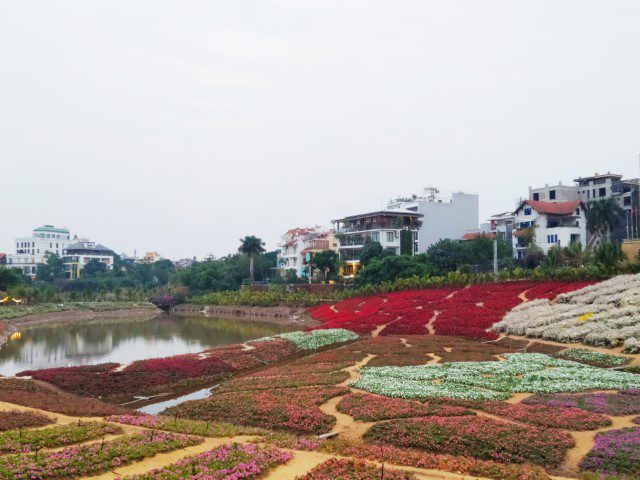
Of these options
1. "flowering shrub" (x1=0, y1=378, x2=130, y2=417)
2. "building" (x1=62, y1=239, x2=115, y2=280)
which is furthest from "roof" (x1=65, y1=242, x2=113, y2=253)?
"flowering shrub" (x1=0, y1=378, x2=130, y2=417)

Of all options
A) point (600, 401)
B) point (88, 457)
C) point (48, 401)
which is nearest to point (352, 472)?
point (88, 457)

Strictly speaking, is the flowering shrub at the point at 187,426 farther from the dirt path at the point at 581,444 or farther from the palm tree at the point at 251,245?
the palm tree at the point at 251,245

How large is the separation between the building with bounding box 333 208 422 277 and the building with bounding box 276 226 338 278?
23.8ft

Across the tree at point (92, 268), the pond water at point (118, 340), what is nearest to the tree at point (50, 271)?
the tree at point (92, 268)

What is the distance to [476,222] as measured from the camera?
102875 mm

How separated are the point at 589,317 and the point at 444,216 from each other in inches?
2532

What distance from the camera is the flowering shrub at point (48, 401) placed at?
19531 millimetres

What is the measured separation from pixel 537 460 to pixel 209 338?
139ft

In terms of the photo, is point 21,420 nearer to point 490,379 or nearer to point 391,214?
point 490,379

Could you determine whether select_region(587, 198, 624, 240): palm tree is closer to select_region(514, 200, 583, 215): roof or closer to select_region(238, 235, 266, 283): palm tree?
select_region(514, 200, 583, 215): roof

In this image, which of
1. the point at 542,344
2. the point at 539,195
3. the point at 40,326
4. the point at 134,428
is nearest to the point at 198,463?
the point at 134,428

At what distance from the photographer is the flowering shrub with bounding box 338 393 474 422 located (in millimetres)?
18250

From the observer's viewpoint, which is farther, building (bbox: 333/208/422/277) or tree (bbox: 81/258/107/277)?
tree (bbox: 81/258/107/277)

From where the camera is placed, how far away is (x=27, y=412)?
1833 cm
